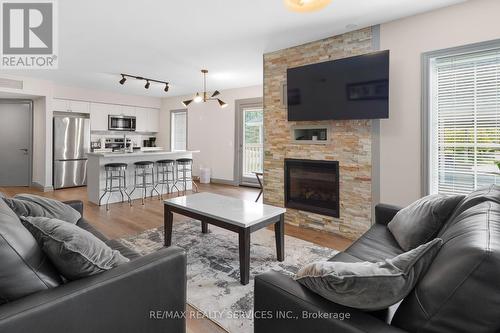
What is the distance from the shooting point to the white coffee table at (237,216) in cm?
237

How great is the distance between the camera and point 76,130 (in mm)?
6785

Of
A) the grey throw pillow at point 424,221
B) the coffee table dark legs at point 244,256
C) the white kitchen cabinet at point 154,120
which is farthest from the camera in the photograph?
the white kitchen cabinet at point 154,120

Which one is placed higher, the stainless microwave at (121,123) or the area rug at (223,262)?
the stainless microwave at (121,123)

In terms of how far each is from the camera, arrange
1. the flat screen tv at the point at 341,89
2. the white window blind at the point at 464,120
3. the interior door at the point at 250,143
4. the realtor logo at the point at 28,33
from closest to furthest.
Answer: the white window blind at the point at 464,120
the realtor logo at the point at 28,33
the flat screen tv at the point at 341,89
the interior door at the point at 250,143

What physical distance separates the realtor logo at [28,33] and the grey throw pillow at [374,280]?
3602 mm

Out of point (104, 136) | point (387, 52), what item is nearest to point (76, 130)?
point (104, 136)

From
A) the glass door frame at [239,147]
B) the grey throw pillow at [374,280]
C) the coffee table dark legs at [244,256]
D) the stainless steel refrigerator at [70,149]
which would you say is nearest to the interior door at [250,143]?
the glass door frame at [239,147]

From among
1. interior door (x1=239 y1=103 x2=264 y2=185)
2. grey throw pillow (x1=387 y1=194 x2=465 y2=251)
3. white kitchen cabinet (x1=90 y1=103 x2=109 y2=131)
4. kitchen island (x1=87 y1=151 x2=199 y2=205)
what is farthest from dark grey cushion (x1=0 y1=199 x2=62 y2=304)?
white kitchen cabinet (x1=90 y1=103 x2=109 y2=131)

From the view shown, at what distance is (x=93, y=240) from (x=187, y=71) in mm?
4710

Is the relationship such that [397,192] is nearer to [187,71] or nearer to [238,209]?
[238,209]

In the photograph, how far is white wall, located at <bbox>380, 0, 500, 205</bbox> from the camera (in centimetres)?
276

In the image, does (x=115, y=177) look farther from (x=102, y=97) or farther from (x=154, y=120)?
(x=154, y=120)

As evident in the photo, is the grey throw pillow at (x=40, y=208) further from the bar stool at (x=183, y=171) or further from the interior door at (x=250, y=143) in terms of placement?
the interior door at (x=250, y=143)

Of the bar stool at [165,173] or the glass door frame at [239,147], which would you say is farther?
the glass door frame at [239,147]
